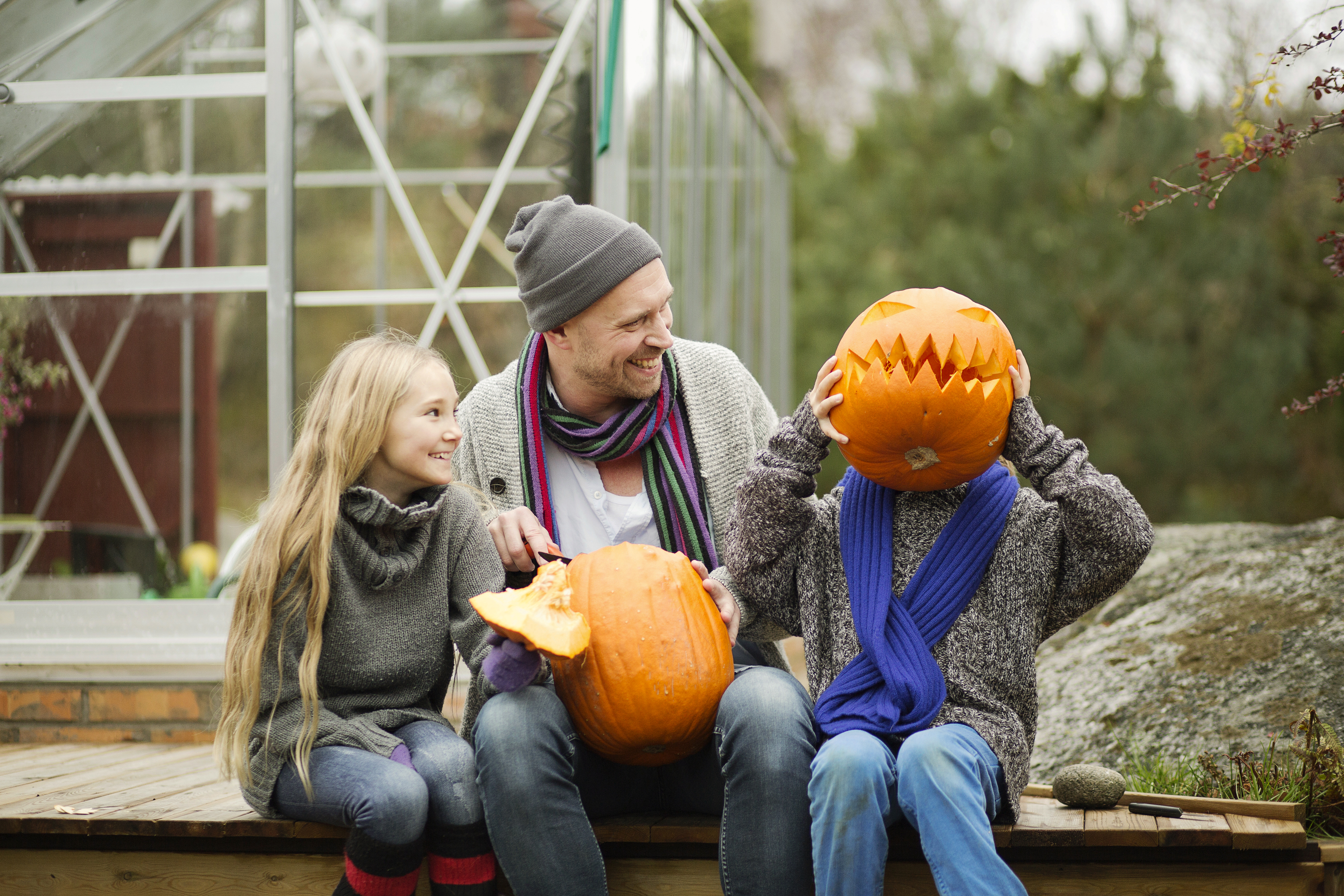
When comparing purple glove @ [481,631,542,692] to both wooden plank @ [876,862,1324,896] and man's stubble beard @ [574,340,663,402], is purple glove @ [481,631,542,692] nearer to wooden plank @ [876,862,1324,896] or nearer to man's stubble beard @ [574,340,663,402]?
man's stubble beard @ [574,340,663,402]

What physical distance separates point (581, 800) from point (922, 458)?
94 centimetres

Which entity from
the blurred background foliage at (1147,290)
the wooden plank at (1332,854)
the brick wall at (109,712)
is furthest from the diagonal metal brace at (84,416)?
the blurred background foliage at (1147,290)

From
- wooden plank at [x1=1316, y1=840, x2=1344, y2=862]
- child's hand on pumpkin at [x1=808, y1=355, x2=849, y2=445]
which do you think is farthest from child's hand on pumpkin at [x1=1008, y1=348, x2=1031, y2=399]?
wooden plank at [x1=1316, y1=840, x2=1344, y2=862]

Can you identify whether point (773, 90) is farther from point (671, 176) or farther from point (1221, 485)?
point (671, 176)

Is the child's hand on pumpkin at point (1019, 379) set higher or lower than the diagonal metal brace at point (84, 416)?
higher

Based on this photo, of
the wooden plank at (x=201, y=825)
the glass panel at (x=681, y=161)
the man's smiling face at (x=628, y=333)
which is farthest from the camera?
the glass panel at (x=681, y=161)

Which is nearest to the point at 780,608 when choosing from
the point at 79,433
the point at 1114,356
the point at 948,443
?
the point at 948,443

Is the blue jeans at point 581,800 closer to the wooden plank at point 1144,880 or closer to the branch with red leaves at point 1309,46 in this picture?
the wooden plank at point 1144,880

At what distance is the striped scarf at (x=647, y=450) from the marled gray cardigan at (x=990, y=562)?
0.70ft

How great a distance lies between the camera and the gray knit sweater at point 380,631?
243cm

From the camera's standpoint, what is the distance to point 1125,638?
12.6 feet

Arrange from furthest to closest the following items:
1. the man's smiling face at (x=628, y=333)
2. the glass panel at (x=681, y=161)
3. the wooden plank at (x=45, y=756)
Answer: the glass panel at (x=681, y=161), the wooden plank at (x=45, y=756), the man's smiling face at (x=628, y=333)

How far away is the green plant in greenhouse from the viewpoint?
13.2 feet

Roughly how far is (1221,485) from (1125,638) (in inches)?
269
